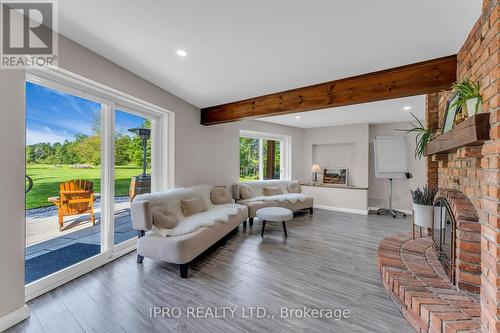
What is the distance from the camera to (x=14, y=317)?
169 centimetres

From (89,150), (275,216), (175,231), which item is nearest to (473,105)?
(275,216)

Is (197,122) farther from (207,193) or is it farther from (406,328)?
(406,328)

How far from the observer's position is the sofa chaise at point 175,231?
2445 mm

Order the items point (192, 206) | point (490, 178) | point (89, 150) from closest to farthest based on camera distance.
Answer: point (490, 178), point (89, 150), point (192, 206)

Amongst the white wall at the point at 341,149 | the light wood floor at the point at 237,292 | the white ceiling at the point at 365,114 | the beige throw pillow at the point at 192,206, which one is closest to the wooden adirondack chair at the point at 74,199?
the light wood floor at the point at 237,292

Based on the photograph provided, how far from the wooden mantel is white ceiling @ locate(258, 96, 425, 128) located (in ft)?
4.83

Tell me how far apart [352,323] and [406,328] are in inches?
15.7

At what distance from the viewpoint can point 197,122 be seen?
4.21 m

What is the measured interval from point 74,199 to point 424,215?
396 cm

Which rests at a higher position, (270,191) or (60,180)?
(60,180)

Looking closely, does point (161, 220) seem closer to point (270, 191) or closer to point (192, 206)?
point (192, 206)

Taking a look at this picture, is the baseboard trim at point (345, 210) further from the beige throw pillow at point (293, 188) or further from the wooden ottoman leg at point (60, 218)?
the wooden ottoman leg at point (60, 218)

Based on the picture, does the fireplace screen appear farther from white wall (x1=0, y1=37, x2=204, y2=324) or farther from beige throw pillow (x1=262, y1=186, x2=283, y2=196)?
white wall (x1=0, y1=37, x2=204, y2=324)

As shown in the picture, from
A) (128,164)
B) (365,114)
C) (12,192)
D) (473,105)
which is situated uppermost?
(365,114)
